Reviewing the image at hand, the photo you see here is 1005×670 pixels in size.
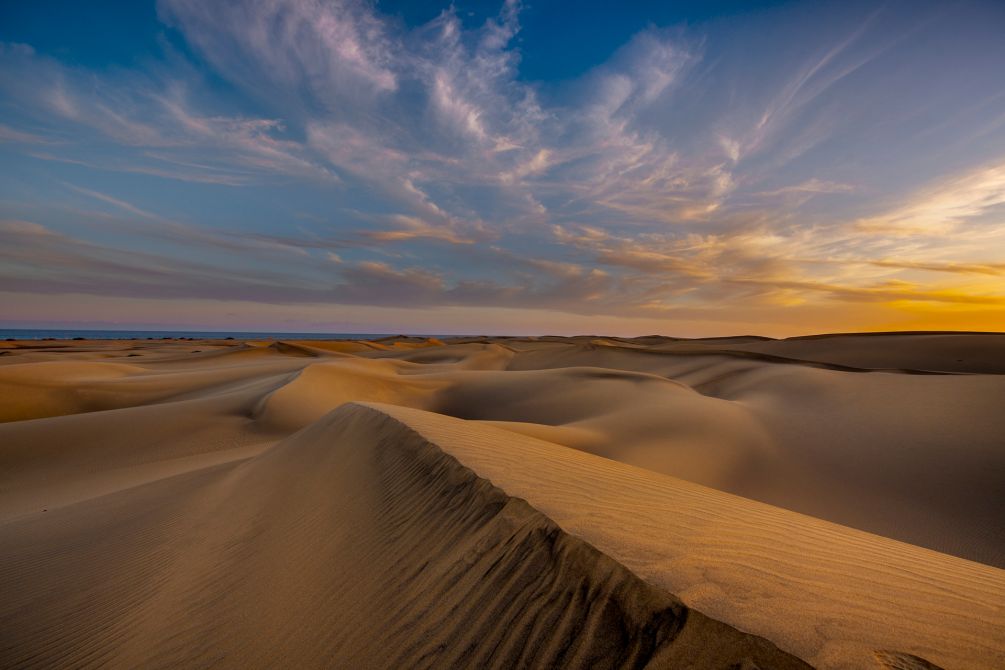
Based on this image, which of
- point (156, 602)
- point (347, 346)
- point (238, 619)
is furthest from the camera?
point (347, 346)

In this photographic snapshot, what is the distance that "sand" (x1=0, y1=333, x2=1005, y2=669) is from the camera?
6.53 ft

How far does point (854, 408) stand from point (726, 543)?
1360cm

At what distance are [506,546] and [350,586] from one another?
3.87 ft

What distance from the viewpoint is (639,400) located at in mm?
15438

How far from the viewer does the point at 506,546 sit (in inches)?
107

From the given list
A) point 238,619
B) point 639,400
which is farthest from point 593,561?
point 639,400

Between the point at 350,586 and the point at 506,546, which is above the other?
the point at 506,546

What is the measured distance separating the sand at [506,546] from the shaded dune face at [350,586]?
0.6 inches

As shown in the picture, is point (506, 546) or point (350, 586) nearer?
point (506, 546)

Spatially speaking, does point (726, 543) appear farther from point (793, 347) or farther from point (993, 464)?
point (793, 347)

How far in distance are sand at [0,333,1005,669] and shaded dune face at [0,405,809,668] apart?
0.02m

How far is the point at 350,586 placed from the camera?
3.05 m

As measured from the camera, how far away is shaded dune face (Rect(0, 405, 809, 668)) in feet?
6.54

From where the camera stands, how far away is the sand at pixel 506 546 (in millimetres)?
1989
